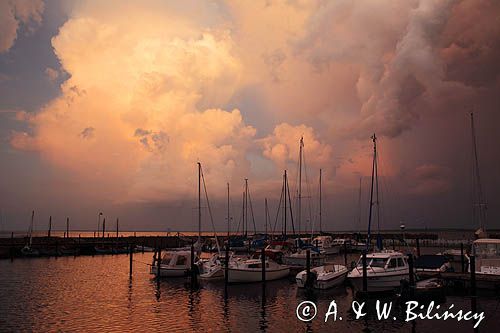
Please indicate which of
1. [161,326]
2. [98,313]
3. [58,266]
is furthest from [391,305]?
[58,266]

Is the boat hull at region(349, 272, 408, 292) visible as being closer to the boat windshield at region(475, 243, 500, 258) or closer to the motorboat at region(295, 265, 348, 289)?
the motorboat at region(295, 265, 348, 289)

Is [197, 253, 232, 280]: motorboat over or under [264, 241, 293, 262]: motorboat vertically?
under

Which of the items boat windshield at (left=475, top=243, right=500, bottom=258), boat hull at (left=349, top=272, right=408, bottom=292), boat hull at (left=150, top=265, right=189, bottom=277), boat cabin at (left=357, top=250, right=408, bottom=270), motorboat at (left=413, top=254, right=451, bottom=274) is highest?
boat windshield at (left=475, top=243, right=500, bottom=258)

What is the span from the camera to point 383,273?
32062 mm

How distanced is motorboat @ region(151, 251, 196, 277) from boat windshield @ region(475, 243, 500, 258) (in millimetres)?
27652

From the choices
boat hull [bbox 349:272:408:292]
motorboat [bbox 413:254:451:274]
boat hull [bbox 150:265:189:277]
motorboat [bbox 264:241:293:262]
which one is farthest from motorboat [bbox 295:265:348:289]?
motorboat [bbox 264:241:293:262]

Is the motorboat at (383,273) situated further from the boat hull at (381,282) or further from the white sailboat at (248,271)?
the white sailboat at (248,271)

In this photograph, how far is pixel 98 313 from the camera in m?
28.7

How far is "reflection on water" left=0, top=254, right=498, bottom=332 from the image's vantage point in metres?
24.9

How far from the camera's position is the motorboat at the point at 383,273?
3189 centimetres

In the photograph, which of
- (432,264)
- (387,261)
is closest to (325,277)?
(387,261)

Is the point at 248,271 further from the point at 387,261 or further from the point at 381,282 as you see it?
the point at 387,261

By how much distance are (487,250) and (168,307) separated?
88.3 feet

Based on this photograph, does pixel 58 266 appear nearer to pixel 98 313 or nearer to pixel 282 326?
pixel 98 313
